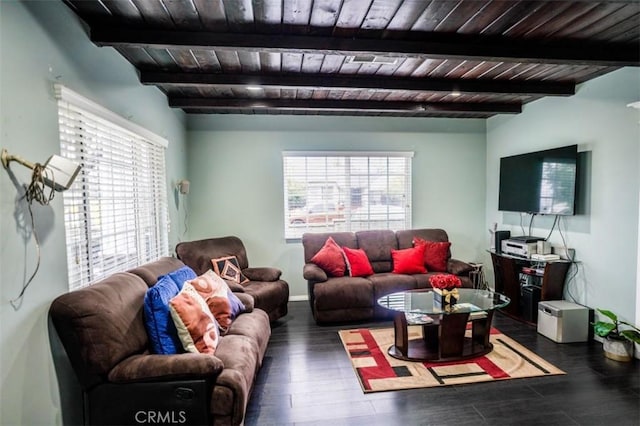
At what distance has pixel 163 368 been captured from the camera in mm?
1866

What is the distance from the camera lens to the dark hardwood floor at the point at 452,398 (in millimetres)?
2262

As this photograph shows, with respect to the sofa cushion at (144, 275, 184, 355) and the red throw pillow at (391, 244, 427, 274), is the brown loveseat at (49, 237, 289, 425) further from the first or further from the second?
the red throw pillow at (391, 244, 427, 274)

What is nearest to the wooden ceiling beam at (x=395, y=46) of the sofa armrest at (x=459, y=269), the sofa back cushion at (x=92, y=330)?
the sofa back cushion at (x=92, y=330)

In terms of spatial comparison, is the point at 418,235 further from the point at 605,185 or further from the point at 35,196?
the point at 35,196

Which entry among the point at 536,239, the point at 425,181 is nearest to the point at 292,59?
the point at 425,181

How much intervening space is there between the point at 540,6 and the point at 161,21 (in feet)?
8.07

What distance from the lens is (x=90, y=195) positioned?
231 cm

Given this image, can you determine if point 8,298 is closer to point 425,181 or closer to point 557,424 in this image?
point 557,424

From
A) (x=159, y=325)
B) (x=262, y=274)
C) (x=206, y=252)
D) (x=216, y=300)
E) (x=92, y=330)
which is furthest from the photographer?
(x=262, y=274)

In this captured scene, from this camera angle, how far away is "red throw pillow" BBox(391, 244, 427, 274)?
4.36m

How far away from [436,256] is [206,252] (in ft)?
9.75

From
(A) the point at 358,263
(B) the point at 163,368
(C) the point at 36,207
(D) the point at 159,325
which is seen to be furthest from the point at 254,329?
(A) the point at 358,263

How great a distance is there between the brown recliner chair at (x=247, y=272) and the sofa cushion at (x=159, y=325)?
1.39 metres

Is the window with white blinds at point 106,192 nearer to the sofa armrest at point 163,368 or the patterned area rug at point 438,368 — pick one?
the sofa armrest at point 163,368
